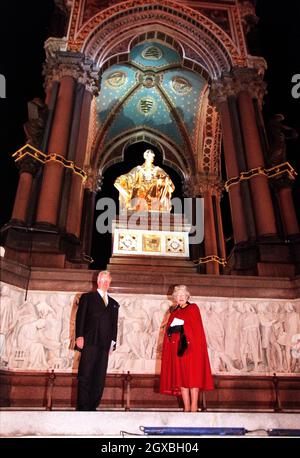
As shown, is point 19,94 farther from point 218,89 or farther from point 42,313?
point 42,313

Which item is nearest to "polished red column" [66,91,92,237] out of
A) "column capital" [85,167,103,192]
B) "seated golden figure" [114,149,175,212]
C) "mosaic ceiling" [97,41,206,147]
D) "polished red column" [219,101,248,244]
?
"seated golden figure" [114,149,175,212]

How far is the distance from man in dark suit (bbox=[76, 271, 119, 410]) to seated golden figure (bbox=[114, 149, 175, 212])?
6.19m

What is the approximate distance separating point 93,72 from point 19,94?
12.9 feet

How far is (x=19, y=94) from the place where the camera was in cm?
1329

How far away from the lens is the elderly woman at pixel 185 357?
4516mm

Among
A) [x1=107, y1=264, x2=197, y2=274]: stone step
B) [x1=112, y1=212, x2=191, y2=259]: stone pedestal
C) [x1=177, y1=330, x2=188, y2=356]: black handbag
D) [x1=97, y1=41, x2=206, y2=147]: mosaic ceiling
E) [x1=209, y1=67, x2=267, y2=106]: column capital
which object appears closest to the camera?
[x1=177, y1=330, x2=188, y2=356]: black handbag

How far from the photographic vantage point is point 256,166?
9.27 metres

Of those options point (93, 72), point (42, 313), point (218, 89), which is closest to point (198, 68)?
point (218, 89)

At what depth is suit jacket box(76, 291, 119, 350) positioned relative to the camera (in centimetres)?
454

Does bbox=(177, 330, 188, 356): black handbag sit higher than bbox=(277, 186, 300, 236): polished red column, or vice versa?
bbox=(277, 186, 300, 236): polished red column

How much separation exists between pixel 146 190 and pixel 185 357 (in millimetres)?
7027

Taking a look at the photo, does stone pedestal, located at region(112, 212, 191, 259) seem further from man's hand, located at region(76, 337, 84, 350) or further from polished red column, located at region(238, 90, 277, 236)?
man's hand, located at region(76, 337, 84, 350)
